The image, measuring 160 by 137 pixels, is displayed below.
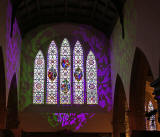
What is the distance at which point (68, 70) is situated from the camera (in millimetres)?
17312

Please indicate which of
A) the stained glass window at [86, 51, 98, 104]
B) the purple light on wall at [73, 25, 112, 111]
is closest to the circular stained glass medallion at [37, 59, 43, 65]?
the purple light on wall at [73, 25, 112, 111]

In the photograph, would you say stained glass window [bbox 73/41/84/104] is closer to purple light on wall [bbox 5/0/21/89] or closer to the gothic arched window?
the gothic arched window

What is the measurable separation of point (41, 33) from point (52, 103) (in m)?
4.27

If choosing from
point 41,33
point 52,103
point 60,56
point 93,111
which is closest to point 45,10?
point 41,33

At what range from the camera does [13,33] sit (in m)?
14.4

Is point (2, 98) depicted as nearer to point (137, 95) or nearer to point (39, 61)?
point (39, 61)

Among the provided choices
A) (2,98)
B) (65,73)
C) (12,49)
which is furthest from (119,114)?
(12,49)

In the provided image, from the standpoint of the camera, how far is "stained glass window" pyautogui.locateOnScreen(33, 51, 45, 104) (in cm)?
1669

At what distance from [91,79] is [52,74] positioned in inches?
90.7

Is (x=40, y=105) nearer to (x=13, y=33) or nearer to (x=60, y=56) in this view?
(x=60, y=56)

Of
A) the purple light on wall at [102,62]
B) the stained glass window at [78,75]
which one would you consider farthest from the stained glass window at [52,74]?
the purple light on wall at [102,62]

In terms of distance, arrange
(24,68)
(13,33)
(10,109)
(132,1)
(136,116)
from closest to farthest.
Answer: (132,1) < (136,116) < (13,33) < (10,109) < (24,68)

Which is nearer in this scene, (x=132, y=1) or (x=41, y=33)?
(x=132, y=1)

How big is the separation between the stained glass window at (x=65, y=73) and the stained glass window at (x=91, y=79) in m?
1.11
